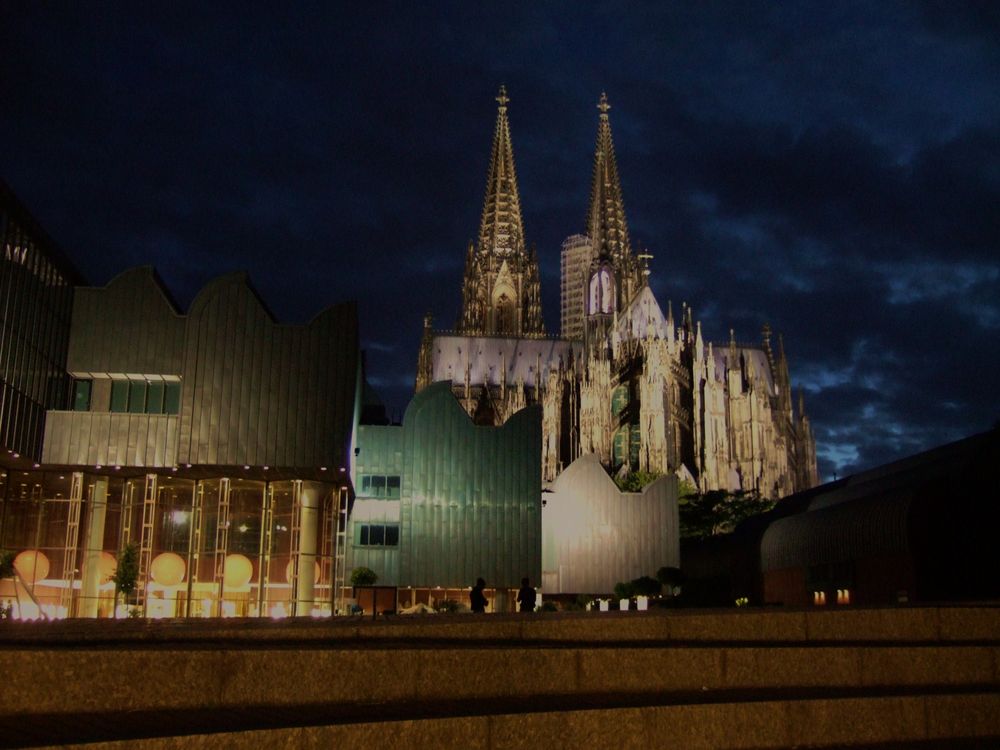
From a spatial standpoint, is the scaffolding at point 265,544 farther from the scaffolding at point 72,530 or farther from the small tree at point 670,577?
the small tree at point 670,577

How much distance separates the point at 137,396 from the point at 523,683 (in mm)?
26786

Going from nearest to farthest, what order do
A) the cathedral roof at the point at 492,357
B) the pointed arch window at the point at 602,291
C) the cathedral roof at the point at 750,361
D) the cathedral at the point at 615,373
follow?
the cathedral at the point at 615,373, the cathedral roof at the point at 750,361, the cathedral roof at the point at 492,357, the pointed arch window at the point at 602,291

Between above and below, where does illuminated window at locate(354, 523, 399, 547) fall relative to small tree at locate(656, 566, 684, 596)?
above

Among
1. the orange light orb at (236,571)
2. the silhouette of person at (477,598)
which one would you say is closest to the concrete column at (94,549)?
the orange light orb at (236,571)

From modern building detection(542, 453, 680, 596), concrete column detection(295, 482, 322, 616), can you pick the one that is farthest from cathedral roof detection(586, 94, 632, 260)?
concrete column detection(295, 482, 322, 616)

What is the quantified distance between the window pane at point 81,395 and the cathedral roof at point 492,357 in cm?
6753

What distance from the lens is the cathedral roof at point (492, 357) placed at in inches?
3999

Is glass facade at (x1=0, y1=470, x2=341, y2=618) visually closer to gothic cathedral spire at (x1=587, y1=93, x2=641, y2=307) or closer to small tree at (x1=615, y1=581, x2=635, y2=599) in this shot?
small tree at (x1=615, y1=581, x2=635, y2=599)

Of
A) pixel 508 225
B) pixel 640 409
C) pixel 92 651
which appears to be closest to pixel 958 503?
pixel 92 651

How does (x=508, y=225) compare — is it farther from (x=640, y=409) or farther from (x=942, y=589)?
(x=942, y=589)

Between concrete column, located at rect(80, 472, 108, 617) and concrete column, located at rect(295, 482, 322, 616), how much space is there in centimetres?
601

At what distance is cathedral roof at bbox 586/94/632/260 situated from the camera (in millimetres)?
116875

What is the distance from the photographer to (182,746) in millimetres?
6516

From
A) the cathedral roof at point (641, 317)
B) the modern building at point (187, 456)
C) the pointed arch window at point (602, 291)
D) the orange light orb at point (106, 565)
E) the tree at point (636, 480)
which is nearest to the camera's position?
the modern building at point (187, 456)
